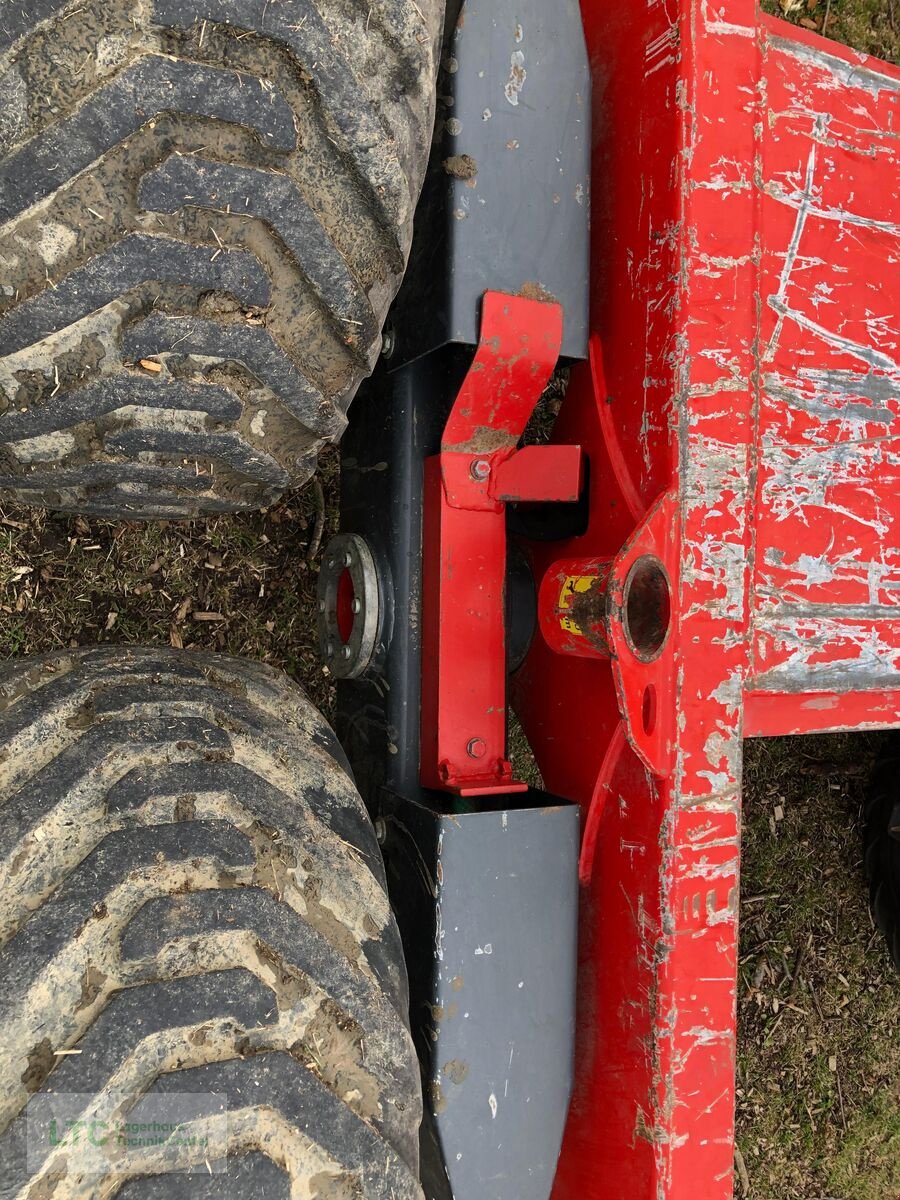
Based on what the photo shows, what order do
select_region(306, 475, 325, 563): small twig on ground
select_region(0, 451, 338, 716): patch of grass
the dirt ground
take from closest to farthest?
select_region(0, 451, 338, 716): patch of grass
select_region(306, 475, 325, 563): small twig on ground
the dirt ground

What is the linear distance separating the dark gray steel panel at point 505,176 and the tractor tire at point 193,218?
161mm

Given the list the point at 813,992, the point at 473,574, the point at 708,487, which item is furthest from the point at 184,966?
the point at 813,992

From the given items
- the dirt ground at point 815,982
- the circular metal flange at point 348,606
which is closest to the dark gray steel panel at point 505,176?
the circular metal flange at point 348,606

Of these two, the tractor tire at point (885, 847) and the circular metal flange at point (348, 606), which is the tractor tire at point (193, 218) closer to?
the circular metal flange at point (348, 606)

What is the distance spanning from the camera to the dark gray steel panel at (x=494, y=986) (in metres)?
1.19

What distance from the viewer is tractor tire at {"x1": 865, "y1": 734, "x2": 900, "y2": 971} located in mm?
2328

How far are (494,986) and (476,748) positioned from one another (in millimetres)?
310

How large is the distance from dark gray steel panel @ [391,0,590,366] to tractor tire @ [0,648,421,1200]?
0.62 m

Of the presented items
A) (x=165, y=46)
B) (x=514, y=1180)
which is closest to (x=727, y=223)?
(x=165, y=46)

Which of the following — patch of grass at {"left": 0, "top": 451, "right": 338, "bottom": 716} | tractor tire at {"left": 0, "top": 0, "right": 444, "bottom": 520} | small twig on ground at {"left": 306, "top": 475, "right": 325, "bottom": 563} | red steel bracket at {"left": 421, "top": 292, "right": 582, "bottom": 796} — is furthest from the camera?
small twig on ground at {"left": 306, "top": 475, "right": 325, "bottom": 563}

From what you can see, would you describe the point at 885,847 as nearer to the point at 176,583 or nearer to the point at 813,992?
the point at 813,992

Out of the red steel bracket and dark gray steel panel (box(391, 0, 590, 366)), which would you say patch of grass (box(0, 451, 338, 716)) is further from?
dark gray steel panel (box(391, 0, 590, 366))

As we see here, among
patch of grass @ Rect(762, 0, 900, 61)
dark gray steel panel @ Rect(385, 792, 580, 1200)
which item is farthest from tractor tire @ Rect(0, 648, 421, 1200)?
patch of grass @ Rect(762, 0, 900, 61)

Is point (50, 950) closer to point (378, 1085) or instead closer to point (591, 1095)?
point (378, 1085)
